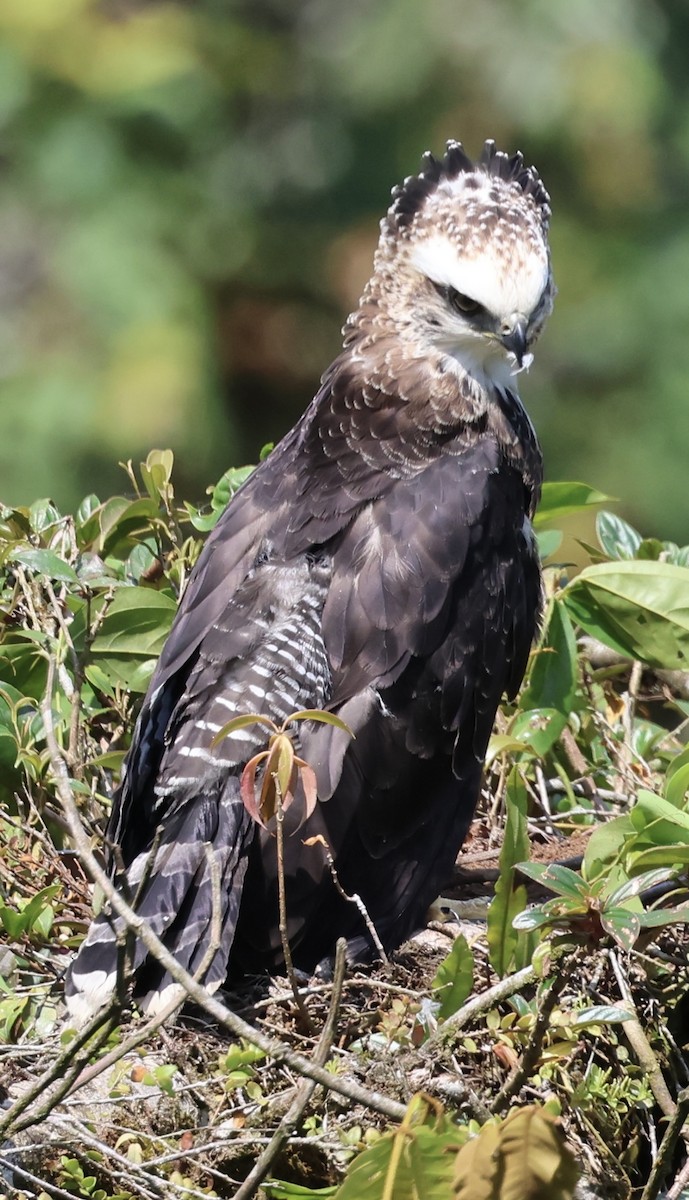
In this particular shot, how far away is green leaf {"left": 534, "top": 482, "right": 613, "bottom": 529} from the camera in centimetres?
286

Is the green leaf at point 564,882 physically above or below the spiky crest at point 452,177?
below

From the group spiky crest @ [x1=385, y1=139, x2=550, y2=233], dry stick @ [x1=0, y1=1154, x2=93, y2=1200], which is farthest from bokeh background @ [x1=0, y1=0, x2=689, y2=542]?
dry stick @ [x1=0, y1=1154, x2=93, y2=1200]

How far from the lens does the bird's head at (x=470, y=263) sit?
8.31ft

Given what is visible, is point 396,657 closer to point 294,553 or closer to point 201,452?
point 294,553

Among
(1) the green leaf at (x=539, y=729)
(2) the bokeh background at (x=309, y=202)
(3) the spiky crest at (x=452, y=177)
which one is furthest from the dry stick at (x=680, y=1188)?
(2) the bokeh background at (x=309, y=202)

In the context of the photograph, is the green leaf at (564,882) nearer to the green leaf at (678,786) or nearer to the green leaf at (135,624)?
the green leaf at (678,786)

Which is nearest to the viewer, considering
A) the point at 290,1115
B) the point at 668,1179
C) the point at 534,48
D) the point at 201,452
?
the point at 290,1115

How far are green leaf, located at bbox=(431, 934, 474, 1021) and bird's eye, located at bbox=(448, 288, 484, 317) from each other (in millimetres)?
1266

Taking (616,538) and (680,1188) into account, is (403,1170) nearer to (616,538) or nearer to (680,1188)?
(680,1188)

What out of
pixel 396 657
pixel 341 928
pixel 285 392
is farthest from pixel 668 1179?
pixel 285 392

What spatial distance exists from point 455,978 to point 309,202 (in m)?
4.91

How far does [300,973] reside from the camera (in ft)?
7.87

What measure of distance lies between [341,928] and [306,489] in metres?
0.82

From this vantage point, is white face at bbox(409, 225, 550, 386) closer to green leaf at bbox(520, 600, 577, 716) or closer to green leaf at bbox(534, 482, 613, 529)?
green leaf at bbox(534, 482, 613, 529)
